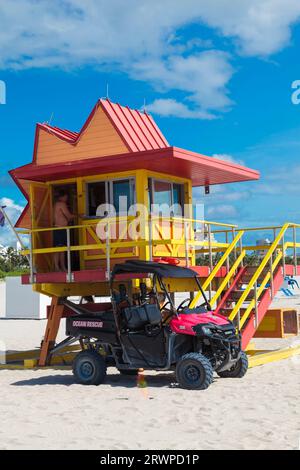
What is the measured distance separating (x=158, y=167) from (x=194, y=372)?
5.34 meters

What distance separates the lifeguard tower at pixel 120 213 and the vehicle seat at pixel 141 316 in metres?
2.18

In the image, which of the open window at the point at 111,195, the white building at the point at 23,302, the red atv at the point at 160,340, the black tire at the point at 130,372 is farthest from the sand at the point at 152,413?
the white building at the point at 23,302

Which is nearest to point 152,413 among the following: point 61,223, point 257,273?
point 257,273

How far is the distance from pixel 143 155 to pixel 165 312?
3.20m

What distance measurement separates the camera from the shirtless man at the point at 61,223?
15977mm

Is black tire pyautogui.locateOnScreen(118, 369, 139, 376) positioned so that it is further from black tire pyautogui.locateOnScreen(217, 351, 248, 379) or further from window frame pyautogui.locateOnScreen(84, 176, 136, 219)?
window frame pyautogui.locateOnScreen(84, 176, 136, 219)

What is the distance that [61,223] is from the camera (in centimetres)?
1598

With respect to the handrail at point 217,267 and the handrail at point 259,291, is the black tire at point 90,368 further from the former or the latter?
the handrail at point 259,291

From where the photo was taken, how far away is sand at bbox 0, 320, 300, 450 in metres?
7.66

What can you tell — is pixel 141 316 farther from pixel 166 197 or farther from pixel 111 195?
pixel 166 197

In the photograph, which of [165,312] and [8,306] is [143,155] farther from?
[8,306]

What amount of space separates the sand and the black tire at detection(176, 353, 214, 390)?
0.65 feet
